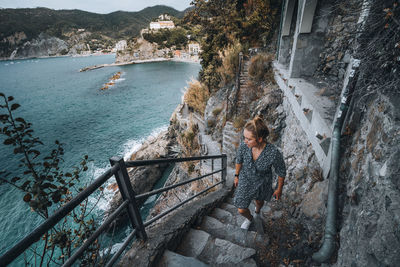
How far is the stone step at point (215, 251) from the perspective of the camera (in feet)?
5.64

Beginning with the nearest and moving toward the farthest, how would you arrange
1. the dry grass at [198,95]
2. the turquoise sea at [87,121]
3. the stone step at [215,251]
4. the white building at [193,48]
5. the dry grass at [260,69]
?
the stone step at [215,251]
the dry grass at [260,69]
the turquoise sea at [87,121]
the dry grass at [198,95]
the white building at [193,48]

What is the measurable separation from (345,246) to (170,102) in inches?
1075

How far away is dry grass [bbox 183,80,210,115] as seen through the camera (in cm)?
993

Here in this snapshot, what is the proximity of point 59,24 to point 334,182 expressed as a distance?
169m

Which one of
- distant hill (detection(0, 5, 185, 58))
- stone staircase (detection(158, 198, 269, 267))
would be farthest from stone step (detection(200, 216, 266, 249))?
distant hill (detection(0, 5, 185, 58))

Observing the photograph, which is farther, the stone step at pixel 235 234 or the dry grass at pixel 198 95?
the dry grass at pixel 198 95

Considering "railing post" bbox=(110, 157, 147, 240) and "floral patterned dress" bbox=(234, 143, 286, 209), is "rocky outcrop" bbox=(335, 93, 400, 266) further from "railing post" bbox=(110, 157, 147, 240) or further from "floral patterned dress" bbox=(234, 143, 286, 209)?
"railing post" bbox=(110, 157, 147, 240)

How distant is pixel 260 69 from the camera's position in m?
7.07

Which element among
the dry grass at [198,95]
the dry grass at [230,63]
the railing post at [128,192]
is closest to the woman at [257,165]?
the railing post at [128,192]

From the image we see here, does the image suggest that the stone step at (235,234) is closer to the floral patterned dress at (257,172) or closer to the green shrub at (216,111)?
the floral patterned dress at (257,172)

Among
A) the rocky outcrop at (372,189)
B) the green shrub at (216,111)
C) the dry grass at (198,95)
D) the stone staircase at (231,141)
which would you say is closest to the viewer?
the rocky outcrop at (372,189)

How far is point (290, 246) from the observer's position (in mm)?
1946

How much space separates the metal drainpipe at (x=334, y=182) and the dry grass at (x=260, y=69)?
16.7ft

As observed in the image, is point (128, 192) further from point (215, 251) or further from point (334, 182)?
point (334, 182)
